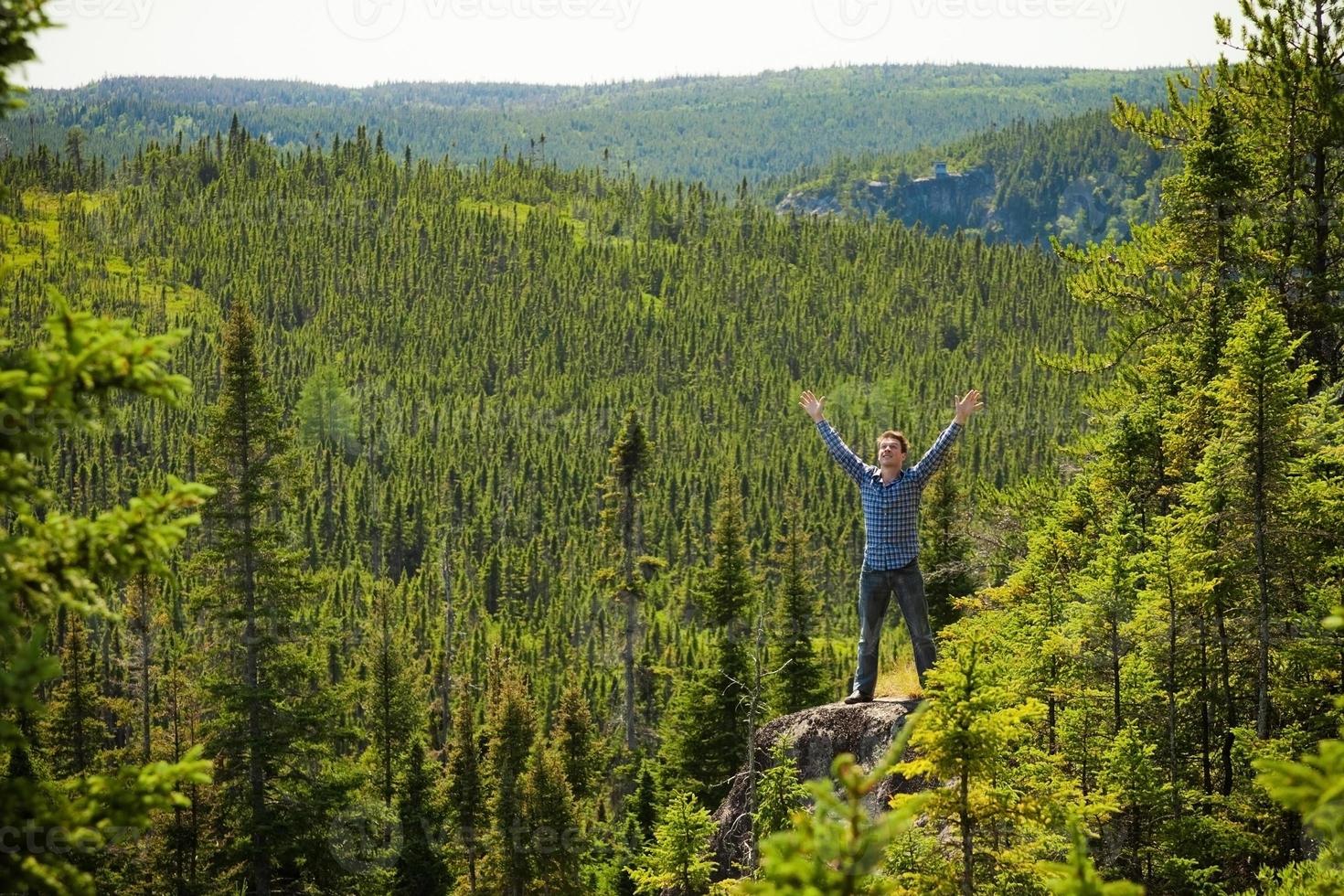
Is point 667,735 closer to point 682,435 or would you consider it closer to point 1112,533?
point 1112,533

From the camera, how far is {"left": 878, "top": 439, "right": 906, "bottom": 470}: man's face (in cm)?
1179

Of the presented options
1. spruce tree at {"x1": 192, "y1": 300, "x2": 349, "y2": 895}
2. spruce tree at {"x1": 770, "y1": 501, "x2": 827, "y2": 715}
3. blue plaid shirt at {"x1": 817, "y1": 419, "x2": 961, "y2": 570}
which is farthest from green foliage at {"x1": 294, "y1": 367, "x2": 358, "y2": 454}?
blue plaid shirt at {"x1": 817, "y1": 419, "x2": 961, "y2": 570}

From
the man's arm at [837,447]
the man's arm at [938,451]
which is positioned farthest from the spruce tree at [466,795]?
the man's arm at [938,451]

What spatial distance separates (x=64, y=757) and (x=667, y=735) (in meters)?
20.8

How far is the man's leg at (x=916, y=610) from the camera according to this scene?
1205cm

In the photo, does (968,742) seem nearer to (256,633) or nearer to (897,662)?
(897,662)

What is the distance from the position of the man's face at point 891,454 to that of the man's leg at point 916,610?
1.09m

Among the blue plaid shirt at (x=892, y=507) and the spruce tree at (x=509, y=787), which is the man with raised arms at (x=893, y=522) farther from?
the spruce tree at (x=509, y=787)

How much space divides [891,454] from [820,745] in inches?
175

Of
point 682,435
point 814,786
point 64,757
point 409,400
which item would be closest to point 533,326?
point 409,400

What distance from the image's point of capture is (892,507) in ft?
39.0

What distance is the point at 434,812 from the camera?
39719 millimetres

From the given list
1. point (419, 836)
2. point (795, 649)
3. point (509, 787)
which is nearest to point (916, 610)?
point (795, 649)

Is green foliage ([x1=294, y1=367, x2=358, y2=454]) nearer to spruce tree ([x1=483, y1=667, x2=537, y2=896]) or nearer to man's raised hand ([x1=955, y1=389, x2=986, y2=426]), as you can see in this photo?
spruce tree ([x1=483, y1=667, x2=537, y2=896])
